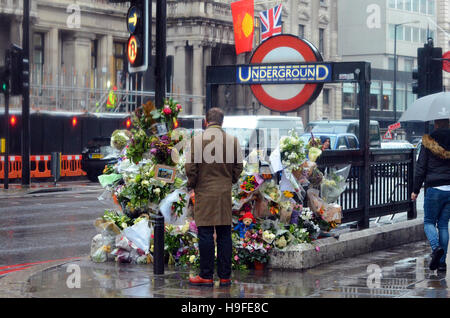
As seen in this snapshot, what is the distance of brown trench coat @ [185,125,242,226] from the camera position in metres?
8.58

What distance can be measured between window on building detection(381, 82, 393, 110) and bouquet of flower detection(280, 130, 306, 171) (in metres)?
69.4

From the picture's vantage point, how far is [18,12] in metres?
36.0

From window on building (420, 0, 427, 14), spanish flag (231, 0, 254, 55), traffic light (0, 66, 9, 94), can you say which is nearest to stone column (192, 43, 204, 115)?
spanish flag (231, 0, 254, 55)

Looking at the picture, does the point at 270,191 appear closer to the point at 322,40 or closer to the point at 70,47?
the point at 70,47

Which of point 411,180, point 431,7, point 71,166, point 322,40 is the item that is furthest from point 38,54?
point 431,7

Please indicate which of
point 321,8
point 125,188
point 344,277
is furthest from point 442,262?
point 321,8

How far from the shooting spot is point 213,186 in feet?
28.3

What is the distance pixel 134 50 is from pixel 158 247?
234cm

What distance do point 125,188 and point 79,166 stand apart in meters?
22.2

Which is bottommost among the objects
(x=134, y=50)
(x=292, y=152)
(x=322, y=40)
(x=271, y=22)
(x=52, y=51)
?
(x=292, y=152)

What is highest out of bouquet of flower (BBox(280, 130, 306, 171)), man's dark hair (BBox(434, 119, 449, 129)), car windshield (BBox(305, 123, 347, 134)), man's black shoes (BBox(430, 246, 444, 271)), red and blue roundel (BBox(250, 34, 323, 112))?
red and blue roundel (BBox(250, 34, 323, 112))

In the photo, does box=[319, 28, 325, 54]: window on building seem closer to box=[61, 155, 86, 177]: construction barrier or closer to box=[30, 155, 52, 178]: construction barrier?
box=[61, 155, 86, 177]: construction barrier

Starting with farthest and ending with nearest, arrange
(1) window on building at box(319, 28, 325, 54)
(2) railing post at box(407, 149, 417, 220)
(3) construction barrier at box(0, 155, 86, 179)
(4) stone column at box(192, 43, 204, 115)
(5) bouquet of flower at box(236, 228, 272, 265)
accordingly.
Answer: (1) window on building at box(319, 28, 325, 54), (4) stone column at box(192, 43, 204, 115), (3) construction barrier at box(0, 155, 86, 179), (2) railing post at box(407, 149, 417, 220), (5) bouquet of flower at box(236, 228, 272, 265)
